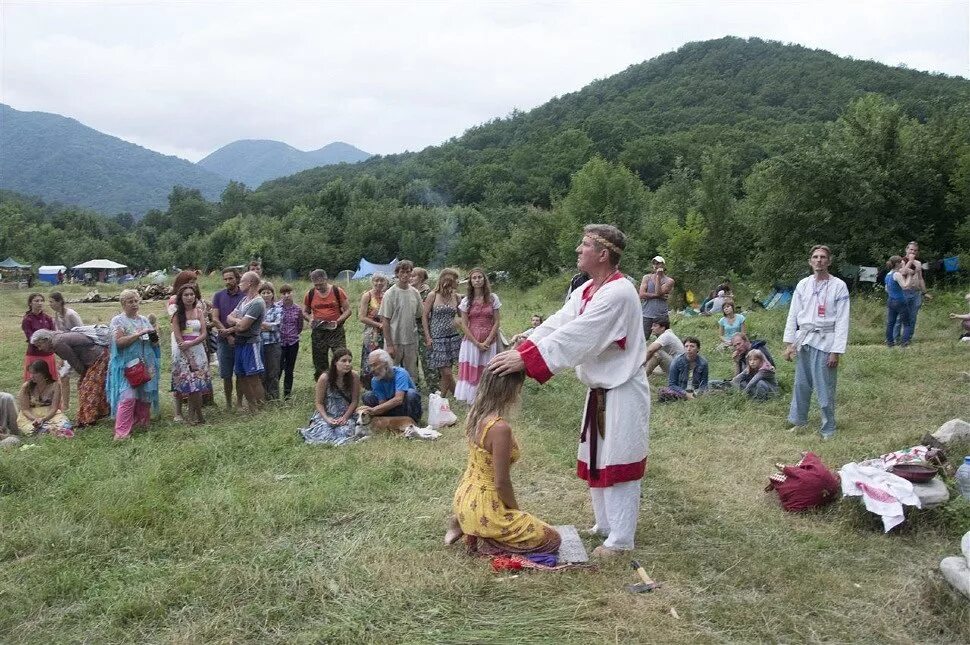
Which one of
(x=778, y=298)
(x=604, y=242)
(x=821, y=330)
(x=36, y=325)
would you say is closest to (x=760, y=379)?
(x=821, y=330)

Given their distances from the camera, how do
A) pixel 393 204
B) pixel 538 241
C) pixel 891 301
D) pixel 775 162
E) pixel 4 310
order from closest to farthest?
pixel 891 301
pixel 775 162
pixel 4 310
pixel 538 241
pixel 393 204

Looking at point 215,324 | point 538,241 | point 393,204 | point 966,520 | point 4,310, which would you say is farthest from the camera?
point 393,204

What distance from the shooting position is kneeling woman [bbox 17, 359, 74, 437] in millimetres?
7688

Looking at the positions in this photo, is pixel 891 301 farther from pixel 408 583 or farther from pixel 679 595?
pixel 408 583

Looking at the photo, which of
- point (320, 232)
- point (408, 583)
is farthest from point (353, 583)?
point (320, 232)

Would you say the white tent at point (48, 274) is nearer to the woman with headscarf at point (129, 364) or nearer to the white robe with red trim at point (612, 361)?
the woman with headscarf at point (129, 364)

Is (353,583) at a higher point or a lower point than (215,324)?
lower

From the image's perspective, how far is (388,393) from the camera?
24.9 ft

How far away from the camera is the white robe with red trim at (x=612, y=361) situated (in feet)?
13.1

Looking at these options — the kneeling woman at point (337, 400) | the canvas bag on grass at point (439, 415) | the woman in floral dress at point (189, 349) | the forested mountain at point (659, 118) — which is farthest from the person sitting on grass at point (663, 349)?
the forested mountain at point (659, 118)

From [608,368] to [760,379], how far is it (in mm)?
4818

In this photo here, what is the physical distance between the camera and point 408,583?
3.88 m

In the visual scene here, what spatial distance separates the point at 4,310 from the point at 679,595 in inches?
1051

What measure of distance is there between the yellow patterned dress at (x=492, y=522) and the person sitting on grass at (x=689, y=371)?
5008 millimetres
